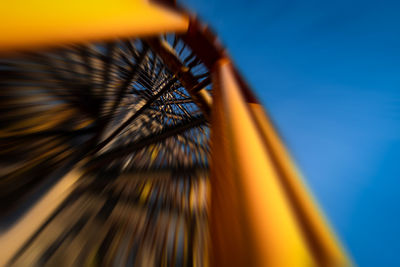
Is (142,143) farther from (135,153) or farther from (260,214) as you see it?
(260,214)

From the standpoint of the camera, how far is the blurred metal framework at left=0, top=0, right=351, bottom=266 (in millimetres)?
482

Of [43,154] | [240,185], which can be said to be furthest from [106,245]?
[240,185]

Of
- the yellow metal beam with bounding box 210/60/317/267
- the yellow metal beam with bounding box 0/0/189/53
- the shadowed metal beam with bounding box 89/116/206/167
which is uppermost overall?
the yellow metal beam with bounding box 0/0/189/53

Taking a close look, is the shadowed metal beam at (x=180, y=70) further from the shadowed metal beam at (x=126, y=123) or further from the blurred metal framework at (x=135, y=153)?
the shadowed metal beam at (x=126, y=123)

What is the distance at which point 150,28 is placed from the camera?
35.5 inches

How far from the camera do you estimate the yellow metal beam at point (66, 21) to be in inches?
17.4

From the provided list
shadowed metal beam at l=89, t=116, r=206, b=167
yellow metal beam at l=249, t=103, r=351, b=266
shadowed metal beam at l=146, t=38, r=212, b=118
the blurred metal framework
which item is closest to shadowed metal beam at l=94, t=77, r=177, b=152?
the blurred metal framework

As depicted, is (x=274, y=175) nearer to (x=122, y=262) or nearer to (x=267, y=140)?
(x=267, y=140)

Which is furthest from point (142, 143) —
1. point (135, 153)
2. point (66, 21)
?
point (66, 21)

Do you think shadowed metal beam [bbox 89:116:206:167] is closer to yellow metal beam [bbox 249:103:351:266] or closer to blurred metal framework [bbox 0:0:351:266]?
blurred metal framework [bbox 0:0:351:266]

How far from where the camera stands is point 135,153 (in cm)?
355

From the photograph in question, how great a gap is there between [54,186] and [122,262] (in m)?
1.46

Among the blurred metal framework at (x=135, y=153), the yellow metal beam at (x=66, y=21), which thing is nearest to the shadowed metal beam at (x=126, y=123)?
the blurred metal framework at (x=135, y=153)

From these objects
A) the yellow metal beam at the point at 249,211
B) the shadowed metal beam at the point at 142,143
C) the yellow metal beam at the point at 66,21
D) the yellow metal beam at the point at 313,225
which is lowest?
the yellow metal beam at the point at 313,225
